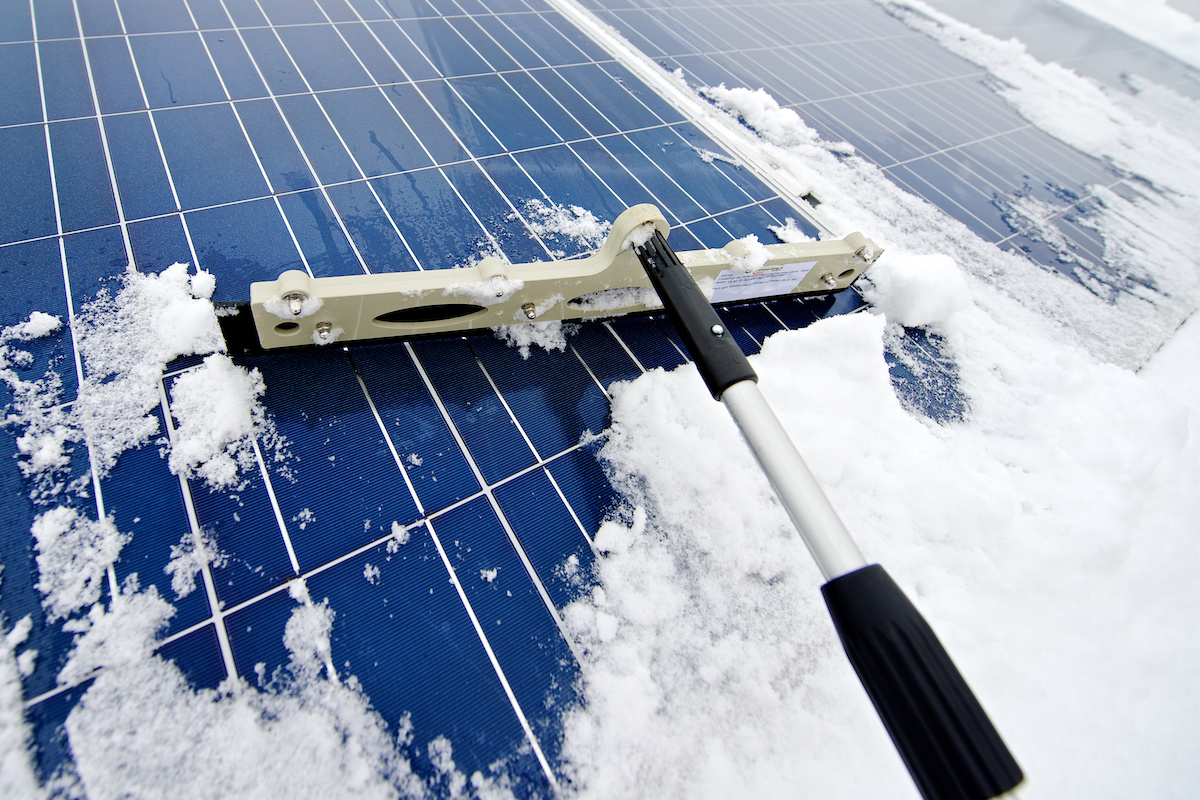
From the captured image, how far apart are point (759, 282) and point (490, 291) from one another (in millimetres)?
921

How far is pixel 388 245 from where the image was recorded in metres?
1.69

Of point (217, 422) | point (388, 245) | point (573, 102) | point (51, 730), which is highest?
point (573, 102)

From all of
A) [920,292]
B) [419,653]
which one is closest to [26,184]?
[419,653]

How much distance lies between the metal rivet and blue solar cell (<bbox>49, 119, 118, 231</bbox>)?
803 millimetres

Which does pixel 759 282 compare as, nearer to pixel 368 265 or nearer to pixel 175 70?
pixel 368 265

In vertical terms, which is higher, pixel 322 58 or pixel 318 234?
pixel 322 58

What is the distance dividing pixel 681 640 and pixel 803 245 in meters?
1.34

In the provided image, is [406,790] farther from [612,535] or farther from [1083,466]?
[1083,466]

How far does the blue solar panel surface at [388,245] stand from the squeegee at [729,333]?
109mm

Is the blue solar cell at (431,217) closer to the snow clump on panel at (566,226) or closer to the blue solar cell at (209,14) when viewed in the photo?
the snow clump on panel at (566,226)

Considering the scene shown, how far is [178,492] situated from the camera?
1129mm

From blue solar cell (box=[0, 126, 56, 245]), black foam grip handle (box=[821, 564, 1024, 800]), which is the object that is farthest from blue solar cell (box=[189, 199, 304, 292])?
black foam grip handle (box=[821, 564, 1024, 800])

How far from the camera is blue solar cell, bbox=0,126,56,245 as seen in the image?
1448 millimetres

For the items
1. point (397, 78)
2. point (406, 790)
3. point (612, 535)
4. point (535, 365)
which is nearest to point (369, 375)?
point (535, 365)
